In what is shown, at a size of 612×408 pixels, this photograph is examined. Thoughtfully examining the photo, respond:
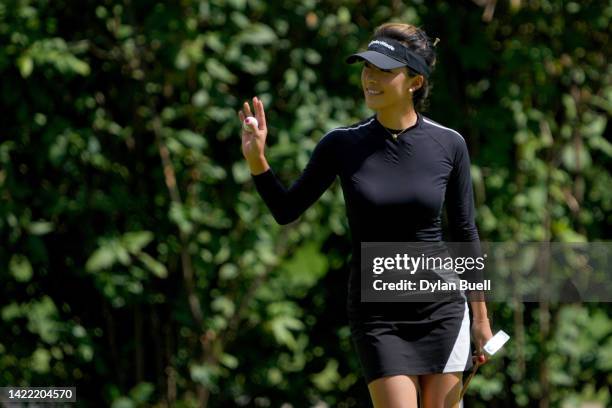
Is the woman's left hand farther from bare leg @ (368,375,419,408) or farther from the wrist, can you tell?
the wrist

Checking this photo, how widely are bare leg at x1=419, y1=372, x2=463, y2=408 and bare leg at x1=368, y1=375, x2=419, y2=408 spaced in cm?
7

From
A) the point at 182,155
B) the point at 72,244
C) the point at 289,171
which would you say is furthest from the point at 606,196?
the point at 72,244

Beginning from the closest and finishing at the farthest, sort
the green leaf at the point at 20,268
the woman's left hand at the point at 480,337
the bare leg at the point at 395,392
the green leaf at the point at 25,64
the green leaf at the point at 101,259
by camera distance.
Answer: the bare leg at the point at 395,392 < the woman's left hand at the point at 480,337 < the green leaf at the point at 25,64 < the green leaf at the point at 101,259 < the green leaf at the point at 20,268

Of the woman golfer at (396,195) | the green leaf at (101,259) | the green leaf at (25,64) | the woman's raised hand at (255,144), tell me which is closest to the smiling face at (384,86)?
the woman golfer at (396,195)

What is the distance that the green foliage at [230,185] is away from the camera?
17.4 feet

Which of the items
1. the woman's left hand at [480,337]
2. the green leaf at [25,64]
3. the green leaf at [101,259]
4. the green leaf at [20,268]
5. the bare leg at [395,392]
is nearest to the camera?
the bare leg at [395,392]

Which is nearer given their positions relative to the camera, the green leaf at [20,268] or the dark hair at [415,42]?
the dark hair at [415,42]

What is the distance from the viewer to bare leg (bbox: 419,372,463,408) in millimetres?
3408

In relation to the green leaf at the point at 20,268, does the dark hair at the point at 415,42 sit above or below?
above

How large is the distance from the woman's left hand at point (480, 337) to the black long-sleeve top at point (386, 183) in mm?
243

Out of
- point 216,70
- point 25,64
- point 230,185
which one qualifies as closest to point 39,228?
point 25,64

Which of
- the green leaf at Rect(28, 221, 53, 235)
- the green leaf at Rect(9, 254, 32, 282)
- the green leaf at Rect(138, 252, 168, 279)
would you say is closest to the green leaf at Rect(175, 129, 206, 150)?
the green leaf at Rect(138, 252, 168, 279)

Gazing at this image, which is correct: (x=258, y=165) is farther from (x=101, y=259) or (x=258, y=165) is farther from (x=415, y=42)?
(x=101, y=259)

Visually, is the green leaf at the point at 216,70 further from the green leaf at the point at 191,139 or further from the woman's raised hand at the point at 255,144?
the woman's raised hand at the point at 255,144
